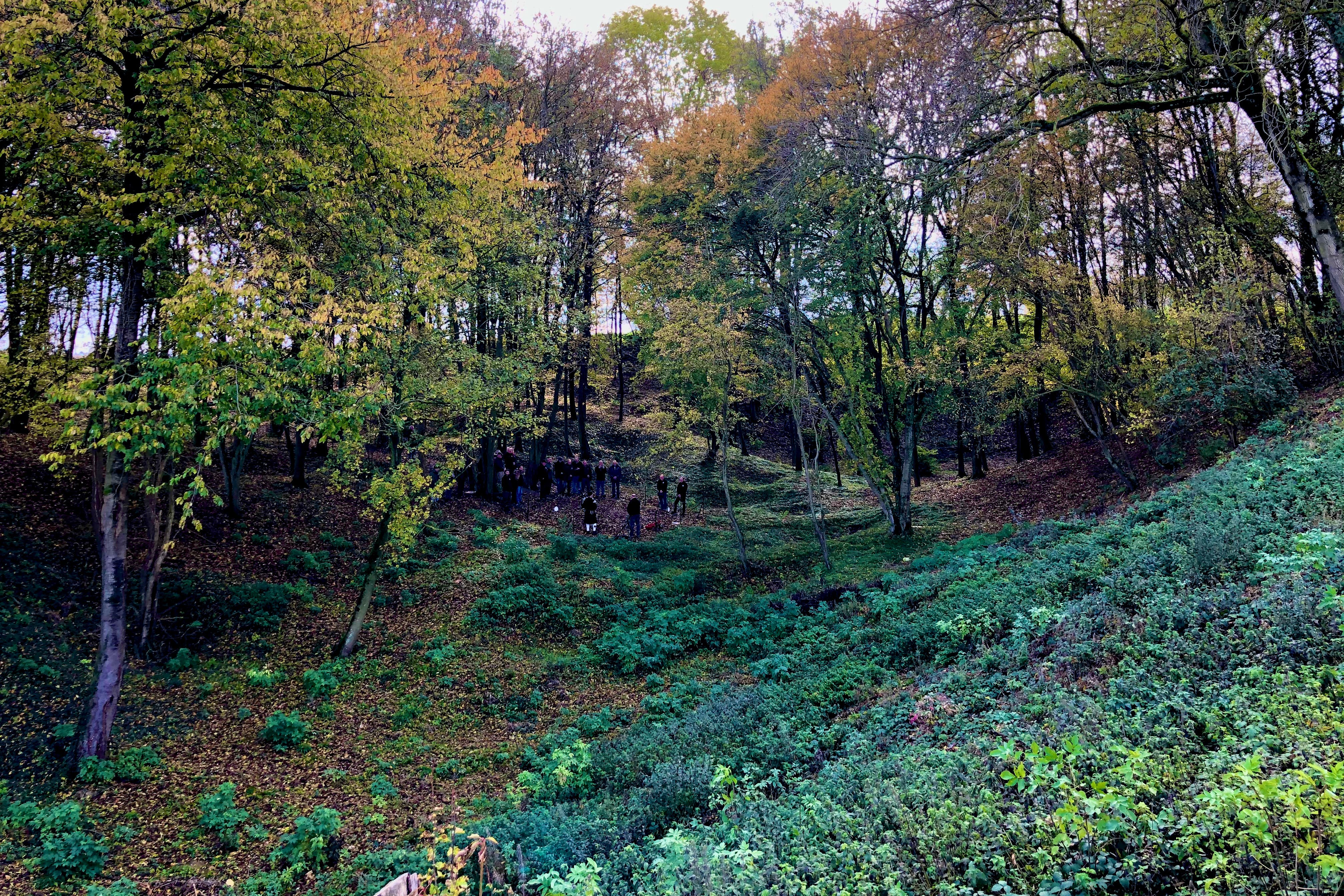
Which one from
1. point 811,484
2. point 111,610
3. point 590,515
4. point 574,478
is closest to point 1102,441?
point 811,484

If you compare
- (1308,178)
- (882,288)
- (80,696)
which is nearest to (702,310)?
(882,288)

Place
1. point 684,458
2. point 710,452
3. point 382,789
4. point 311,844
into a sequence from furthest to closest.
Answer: point 710,452
point 684,458
point 382,789
point 311,844

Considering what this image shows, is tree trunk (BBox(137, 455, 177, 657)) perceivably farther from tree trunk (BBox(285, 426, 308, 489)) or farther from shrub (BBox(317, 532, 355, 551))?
tree trunk (BBox(285, 426, 308, 489))

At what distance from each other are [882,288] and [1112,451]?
8455 millimetres

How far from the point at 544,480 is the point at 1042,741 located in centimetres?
1868

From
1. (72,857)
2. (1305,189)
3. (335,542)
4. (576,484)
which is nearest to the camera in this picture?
(72,857)

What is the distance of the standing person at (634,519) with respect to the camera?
19.0m

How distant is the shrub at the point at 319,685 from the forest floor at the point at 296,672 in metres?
0.15

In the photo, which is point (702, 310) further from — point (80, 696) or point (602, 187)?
point (80, 696)

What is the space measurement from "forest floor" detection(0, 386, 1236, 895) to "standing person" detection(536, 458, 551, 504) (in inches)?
136

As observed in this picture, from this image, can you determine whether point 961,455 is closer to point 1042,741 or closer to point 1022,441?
point 1022,441

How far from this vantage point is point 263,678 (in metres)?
9.89

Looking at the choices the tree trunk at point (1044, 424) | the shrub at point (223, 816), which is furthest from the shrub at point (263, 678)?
the tree trunk at point (1044, 424)

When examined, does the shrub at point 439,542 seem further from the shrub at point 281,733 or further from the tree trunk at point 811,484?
the tree trunk at point 811,484
